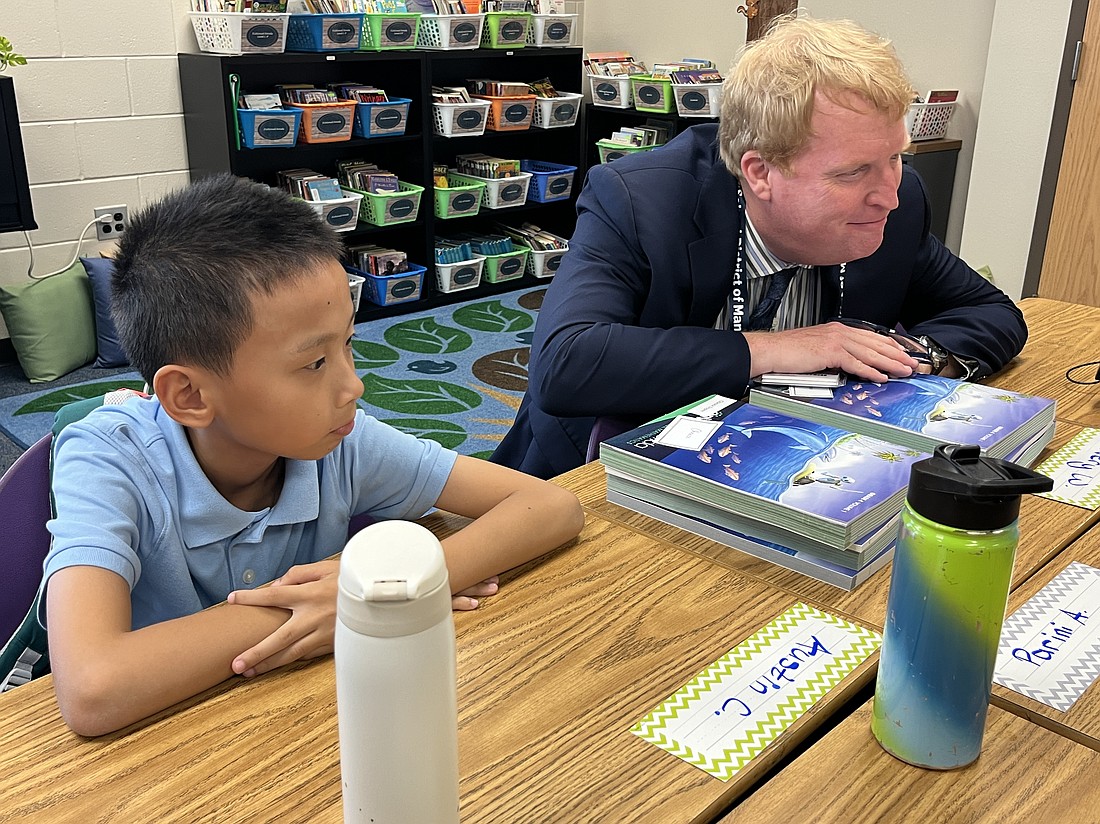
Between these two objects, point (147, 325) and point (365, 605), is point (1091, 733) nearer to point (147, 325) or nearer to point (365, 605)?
point (365, 605)

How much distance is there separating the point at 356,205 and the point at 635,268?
2759mm

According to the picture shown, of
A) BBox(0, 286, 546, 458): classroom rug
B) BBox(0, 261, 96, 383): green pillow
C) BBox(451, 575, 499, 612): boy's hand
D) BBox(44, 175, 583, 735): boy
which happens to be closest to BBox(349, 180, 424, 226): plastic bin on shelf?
BBox(0, 286, 546, 458): classroom rug

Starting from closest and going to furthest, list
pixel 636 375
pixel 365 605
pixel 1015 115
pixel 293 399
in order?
pixel 365 605, pixel 293 399, pixel 636 375, pixel 1015 115

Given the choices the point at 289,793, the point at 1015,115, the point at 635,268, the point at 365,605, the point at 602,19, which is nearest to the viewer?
the point at 365,605

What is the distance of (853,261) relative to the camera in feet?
5.31

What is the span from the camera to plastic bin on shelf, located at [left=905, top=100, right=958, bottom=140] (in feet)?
12.4

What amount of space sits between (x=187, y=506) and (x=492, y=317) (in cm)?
338

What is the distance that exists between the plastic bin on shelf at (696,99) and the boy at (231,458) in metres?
3.54

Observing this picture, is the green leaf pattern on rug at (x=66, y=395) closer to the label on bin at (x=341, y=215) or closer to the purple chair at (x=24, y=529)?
the label on bin at (x=341, y=215)

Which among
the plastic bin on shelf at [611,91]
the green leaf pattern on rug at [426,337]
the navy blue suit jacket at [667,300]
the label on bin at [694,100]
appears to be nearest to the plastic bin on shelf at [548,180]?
the plastic bin on shelf at [611,91]

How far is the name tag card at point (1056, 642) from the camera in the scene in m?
0.84

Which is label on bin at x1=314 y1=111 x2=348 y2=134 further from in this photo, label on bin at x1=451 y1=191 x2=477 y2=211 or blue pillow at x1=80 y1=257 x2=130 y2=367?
blue pillow at x1=80 y1=257 x2=130 y2=367

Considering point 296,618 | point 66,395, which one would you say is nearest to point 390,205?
point 66,395

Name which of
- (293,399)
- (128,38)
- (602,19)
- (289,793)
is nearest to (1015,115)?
(602,19)
